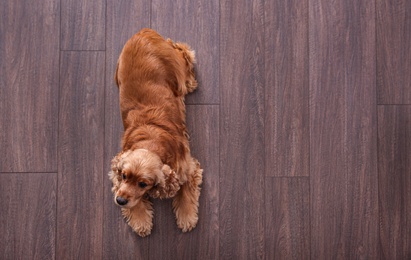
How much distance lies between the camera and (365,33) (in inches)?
86.9

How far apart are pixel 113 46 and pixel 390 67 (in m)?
1.66

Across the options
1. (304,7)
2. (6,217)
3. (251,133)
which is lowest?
(6,217)

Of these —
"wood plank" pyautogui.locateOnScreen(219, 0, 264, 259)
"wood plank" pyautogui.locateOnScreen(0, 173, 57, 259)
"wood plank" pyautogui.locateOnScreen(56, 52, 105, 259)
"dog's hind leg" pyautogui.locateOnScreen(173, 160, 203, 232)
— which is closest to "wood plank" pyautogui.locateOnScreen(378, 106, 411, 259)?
"wood plank" pyautogui.locateOnScreen(219, 0, 264, 259)

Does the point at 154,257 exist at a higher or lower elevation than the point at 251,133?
lower

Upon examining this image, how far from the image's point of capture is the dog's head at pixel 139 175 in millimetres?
1698

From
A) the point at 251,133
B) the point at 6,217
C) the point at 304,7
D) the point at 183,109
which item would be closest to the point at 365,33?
the point at 304,7

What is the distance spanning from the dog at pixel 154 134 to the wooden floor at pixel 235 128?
0.27 ft

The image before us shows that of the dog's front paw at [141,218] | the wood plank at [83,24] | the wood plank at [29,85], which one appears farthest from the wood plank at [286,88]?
the wood plank at [29,85]

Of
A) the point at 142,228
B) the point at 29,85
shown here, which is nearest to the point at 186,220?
the point at 142,228

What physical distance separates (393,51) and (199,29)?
3.84 ft

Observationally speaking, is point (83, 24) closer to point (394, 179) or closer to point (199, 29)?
point (199, 29)

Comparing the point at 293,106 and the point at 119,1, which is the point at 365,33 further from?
the point at 119,1

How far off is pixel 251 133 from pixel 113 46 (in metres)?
0.96

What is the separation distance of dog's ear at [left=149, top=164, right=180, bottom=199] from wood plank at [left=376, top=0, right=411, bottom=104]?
132 cm
